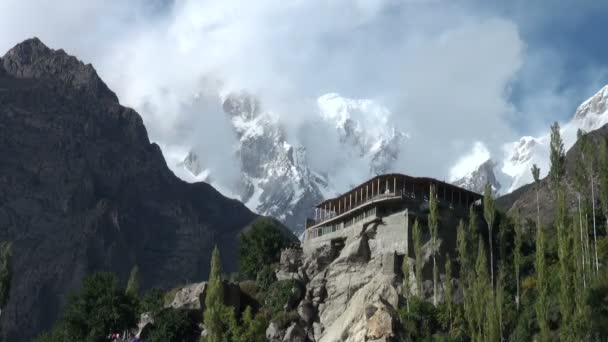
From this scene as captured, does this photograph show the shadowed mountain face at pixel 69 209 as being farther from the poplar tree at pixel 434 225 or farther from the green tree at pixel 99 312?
the poplar tree at pixel 434 225

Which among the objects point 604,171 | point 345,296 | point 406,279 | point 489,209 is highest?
point 604,171

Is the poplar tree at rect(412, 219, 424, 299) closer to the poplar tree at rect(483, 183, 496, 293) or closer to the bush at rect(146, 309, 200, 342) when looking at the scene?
the poplar tree at rect(483, 183, 496, 293)

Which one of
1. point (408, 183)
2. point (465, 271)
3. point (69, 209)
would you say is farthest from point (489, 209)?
point (69, 209)

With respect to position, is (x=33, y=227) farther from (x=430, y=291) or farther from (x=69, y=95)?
(x=430, y=291)

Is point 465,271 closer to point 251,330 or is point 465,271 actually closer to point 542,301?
point 542,301

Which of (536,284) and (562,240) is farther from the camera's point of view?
(536,284)

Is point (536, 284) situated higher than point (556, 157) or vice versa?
point (556, 157)

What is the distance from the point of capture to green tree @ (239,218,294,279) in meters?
89.9

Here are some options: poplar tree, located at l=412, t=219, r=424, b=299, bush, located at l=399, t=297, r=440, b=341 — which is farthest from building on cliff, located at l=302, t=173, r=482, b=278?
bush, located at l=399, t=297, r=440, b=341

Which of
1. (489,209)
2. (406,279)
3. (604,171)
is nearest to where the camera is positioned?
(604,171)

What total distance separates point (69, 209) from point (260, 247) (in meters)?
93.8

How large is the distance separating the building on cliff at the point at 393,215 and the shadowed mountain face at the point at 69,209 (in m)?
90.5

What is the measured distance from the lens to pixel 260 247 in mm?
91312

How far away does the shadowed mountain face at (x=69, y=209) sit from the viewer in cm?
16425
